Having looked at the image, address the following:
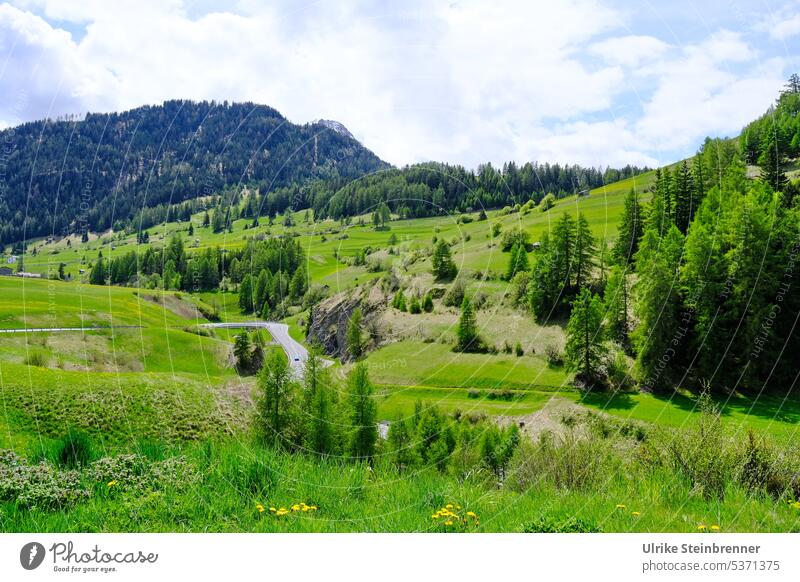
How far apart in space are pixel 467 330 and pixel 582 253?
117ft

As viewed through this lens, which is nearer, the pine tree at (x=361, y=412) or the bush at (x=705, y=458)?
the bush at (x=705, y=458)

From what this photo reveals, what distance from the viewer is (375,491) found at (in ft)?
24.8

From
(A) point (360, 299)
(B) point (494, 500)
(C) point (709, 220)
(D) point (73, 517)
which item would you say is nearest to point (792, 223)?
(C) point (709, 220)

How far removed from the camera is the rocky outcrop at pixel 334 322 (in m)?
16.7

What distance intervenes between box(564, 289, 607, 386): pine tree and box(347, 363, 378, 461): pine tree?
37.8 meters

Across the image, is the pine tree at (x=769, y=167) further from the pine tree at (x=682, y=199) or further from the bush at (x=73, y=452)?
the bush at (x=73, y=452)

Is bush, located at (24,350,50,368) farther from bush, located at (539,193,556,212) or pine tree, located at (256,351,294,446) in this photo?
bush, located at (539,193,556,212)

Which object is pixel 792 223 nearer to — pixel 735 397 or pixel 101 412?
pixel 735 397

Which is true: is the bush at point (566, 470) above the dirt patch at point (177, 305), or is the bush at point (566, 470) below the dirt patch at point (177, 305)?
below

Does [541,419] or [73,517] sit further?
[541,419]

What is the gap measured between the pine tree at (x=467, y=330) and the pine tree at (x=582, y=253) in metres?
17.1

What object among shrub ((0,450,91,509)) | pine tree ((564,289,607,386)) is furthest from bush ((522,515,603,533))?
pine tree ((564,289,607,386))

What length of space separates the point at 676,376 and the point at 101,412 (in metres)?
63.3

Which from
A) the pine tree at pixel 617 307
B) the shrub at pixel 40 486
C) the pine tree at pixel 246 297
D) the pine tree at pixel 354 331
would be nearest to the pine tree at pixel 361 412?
the pine tree at pixel 354 331
